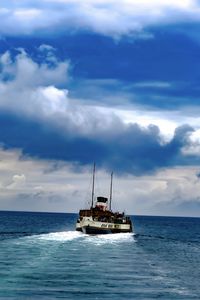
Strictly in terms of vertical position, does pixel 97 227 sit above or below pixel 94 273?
above

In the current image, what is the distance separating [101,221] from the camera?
135 m

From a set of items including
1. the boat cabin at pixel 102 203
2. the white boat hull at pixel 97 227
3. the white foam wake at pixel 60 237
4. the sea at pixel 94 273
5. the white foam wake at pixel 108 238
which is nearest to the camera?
the sea at pixel 94 273

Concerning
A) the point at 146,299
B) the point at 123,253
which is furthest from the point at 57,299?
the point at 123,253

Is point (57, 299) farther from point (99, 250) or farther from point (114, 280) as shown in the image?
point (99, 250)

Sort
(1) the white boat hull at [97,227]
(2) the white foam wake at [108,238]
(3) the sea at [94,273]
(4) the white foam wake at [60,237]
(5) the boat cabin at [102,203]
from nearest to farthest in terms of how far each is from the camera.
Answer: (3) the sea at [94,273] < (2) the white foam wake at [108,238] < (4) the white foam wake at [60,237] < (1) the white boat hull at [97,227] < (5) the boat cabin at [102,203]

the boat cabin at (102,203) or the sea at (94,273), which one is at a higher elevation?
the boat cabin at (102,203)

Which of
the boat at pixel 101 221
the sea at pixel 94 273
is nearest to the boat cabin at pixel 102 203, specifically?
the boat at pixel 101 221

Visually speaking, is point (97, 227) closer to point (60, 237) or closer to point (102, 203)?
point (60, 237)

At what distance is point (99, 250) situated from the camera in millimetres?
95062

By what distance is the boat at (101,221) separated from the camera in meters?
132

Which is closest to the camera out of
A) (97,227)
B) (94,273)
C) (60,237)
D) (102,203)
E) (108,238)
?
(94,273)

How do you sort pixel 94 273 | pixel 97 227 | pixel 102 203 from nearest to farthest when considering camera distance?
pixel 94 273 → pixel 97 227 → pixel 102 203

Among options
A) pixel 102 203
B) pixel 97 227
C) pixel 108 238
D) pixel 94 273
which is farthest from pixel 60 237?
pixel 94 273

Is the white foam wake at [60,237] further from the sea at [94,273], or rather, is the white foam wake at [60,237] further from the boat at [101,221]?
the sea at [94,273]
